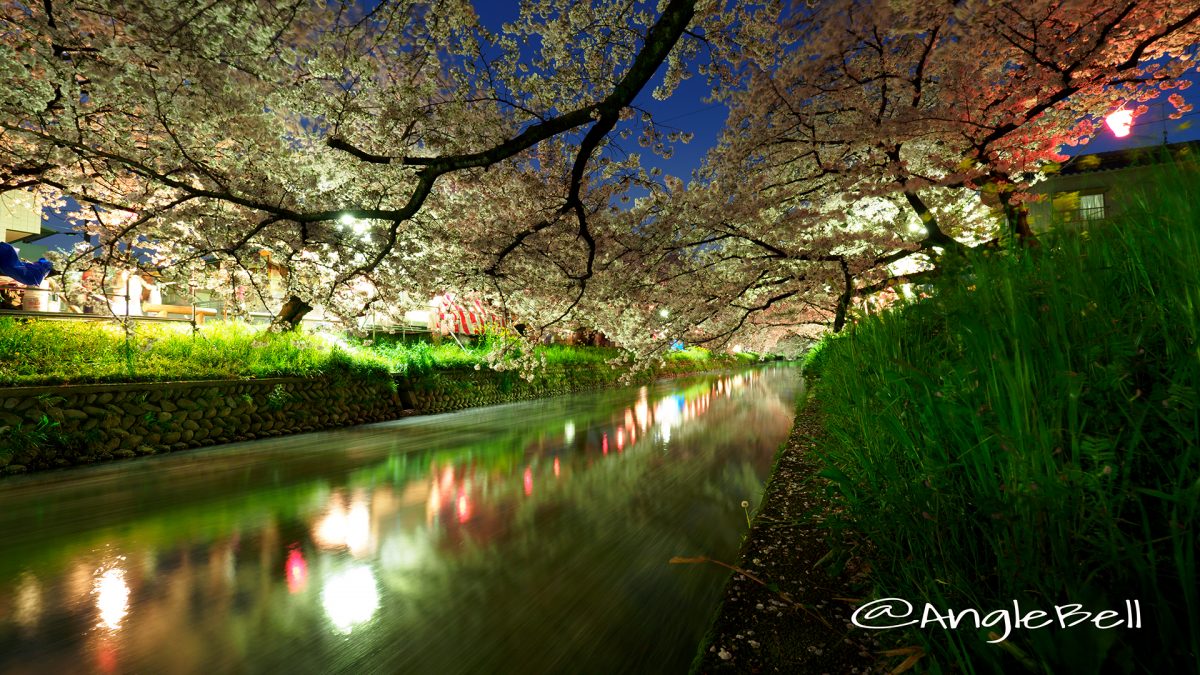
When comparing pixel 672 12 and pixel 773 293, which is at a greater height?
pixel 672 12

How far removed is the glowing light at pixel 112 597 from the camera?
2.66m

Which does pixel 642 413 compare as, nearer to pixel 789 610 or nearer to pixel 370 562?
pixel 370 562

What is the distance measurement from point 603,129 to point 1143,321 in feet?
15.4

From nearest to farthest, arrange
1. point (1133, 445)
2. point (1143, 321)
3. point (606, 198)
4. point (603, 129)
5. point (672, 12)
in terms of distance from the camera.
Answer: point (1133, 445) < point (1143, 321) < point (672, 12) < point (603, 129) < point (606, 198)

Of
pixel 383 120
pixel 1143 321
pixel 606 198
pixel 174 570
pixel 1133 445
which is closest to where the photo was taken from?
pixel 1133 445

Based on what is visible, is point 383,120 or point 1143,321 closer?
point 1143,321

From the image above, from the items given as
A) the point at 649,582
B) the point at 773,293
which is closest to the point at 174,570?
the point at 649,582

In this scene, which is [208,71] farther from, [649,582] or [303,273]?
[649,582]

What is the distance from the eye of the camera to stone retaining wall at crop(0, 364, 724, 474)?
6301mm

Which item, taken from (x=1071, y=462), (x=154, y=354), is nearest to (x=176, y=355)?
Result: (x=154, y=354)

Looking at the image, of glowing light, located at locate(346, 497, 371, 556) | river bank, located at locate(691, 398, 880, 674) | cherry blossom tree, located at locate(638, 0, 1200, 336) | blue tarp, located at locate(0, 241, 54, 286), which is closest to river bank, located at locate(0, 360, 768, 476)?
glowing light, located at locate(346, 497, 371, 556)

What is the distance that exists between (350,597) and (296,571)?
70 centimetres

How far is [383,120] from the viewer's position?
7.09 metres

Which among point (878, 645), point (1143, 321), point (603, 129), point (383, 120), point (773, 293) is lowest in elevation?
point (878, 645)
